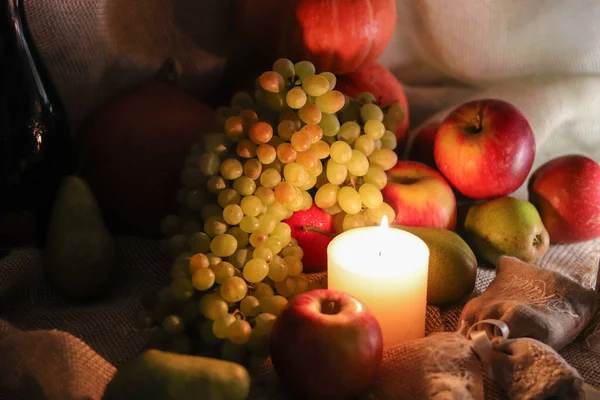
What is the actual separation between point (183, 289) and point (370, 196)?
0.25 metres

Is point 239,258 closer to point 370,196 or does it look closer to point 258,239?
point 258,239

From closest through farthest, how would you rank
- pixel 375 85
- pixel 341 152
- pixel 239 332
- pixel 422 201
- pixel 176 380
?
pixel 176 380, pixel 239 332, pixel 341 152, pixel 422 201, pixel 375 85

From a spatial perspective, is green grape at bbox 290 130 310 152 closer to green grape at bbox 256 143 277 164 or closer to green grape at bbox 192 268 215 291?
green grape at bbox 256 143 277 164

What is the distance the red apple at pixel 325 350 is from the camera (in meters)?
0.60

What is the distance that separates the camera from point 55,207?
77 cm

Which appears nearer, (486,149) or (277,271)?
(277,271)

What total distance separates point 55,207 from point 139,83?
0.97 feet

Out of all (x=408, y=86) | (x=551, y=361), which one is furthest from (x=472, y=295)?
(x=408, y=86)

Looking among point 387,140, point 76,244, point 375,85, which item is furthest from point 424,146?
point 76,244

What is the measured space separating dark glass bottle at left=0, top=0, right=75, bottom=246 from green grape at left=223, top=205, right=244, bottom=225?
0.29 metres

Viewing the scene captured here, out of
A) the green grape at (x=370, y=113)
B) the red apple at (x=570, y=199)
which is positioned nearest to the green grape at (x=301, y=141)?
the green grape at (x=370, y=113)

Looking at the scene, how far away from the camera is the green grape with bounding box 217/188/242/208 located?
2.37ft

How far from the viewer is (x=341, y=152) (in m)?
0.77

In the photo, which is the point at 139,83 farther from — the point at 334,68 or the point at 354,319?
the point at 354,319
